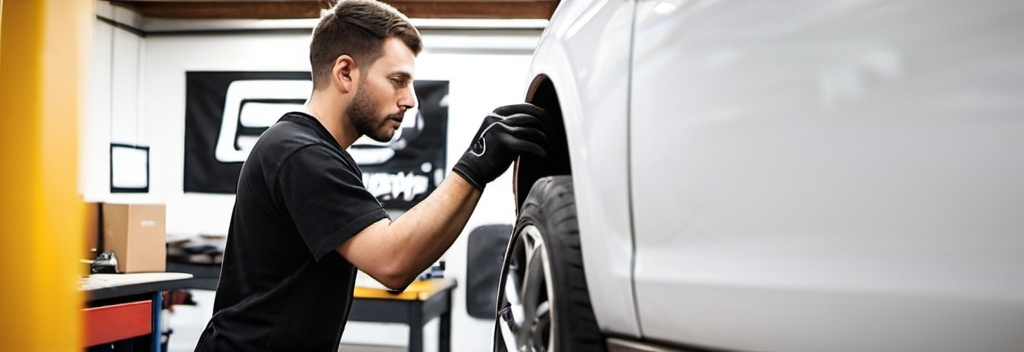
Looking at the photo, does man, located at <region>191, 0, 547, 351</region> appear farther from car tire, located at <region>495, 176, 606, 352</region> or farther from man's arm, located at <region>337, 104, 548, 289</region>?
car tire, located at <region>495, 176, 606, 352</region>

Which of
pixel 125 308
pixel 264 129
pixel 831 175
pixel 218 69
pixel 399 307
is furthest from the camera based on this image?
pixel 218 69

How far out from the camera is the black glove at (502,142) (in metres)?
1.51

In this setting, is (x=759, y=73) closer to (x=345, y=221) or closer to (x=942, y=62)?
(x=942, y=62)

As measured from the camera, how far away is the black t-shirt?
1830 millimetres

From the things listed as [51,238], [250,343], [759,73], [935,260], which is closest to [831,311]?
[935,260]

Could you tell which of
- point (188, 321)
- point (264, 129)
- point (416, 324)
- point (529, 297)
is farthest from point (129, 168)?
point (529, 297)

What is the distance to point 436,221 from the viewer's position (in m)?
1.69

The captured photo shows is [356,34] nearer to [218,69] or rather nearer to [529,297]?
[529,297]

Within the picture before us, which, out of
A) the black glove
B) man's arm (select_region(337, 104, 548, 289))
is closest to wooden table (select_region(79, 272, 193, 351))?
man's arm (select_region(337, 104, 548, 289))

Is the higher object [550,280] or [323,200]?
[323,200]

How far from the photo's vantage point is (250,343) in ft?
6.33

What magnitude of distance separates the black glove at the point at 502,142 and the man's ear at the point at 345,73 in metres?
0.55

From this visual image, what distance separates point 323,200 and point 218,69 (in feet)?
16.9

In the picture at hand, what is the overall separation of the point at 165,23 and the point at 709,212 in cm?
657
